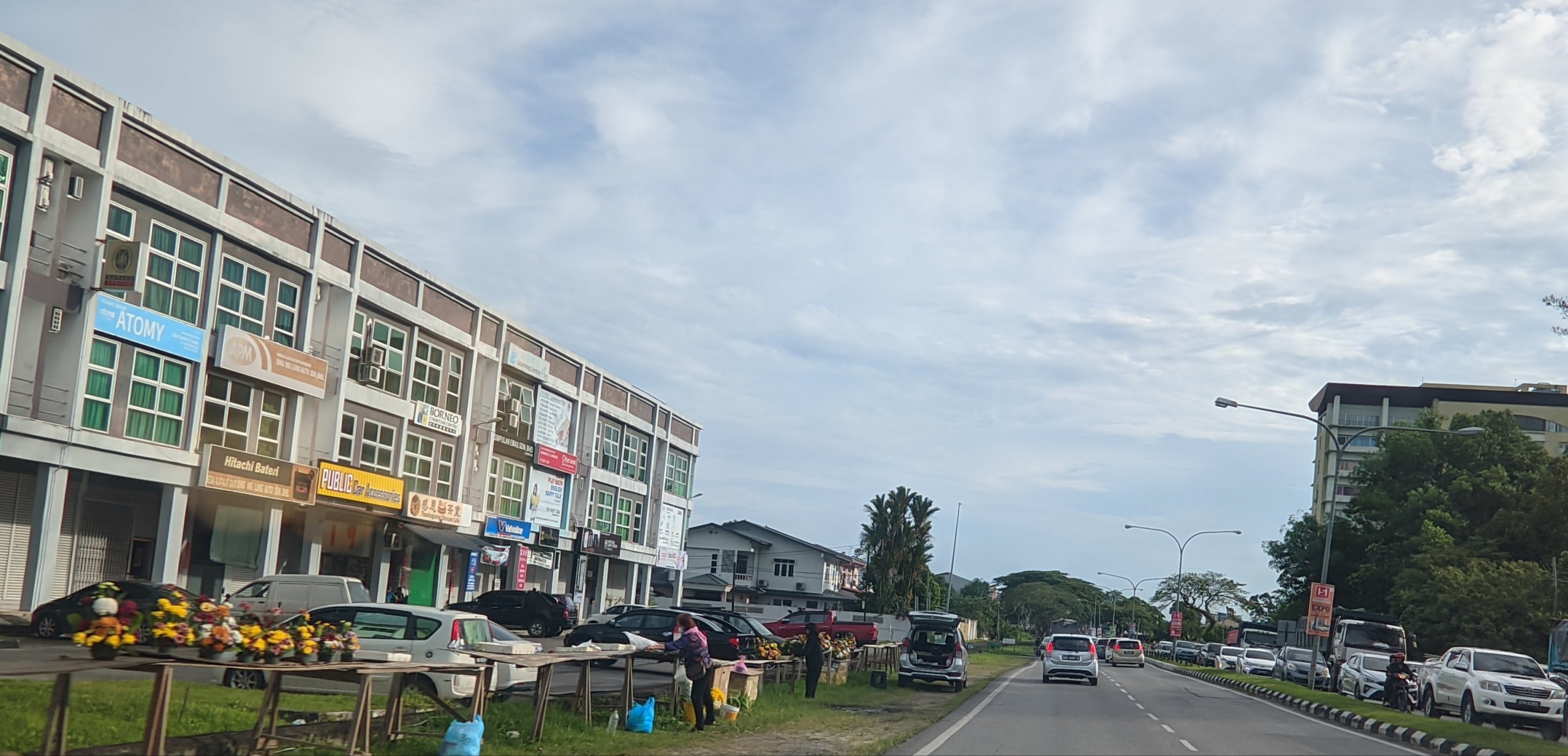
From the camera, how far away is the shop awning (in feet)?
140

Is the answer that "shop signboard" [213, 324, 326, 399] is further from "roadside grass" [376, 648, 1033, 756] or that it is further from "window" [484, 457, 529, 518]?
"roadside grass" [376, 648, 1033, 756]

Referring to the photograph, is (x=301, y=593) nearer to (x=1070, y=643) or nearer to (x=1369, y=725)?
(x=1369, y=725)

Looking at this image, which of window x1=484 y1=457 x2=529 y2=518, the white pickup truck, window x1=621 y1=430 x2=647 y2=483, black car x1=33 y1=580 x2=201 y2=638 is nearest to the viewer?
black car x1=33 y1=580 x2=201 y2=638

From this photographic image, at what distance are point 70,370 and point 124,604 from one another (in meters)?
21.2

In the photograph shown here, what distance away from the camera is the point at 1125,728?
69.6ft

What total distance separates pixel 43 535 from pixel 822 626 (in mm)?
29289

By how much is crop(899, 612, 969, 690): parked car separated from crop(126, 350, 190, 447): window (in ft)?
63.3

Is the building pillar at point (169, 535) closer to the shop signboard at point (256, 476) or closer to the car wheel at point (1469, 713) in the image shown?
the shop signboard at point (256, 476)

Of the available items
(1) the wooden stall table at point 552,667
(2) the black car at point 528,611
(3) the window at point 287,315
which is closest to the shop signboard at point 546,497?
(2) the black car at point 528,611

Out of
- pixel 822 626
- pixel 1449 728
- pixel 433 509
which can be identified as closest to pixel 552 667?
pixel 1449 728

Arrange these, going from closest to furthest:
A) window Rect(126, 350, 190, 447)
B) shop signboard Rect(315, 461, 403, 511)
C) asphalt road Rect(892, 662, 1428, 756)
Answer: asphalt road Rect(892, 662, 1428, 756), window Rect(126, 350, 190, 447), shop signboard Rect(315, 461, 403, 511)

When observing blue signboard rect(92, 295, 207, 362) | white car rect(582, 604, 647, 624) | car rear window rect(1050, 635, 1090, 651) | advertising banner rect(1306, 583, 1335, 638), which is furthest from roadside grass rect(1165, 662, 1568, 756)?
blue signboard rect(92, 295, 207, 362)

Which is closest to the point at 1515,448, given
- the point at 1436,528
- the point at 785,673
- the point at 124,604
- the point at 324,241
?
the point at 1436,528

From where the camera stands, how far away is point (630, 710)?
16.7m
